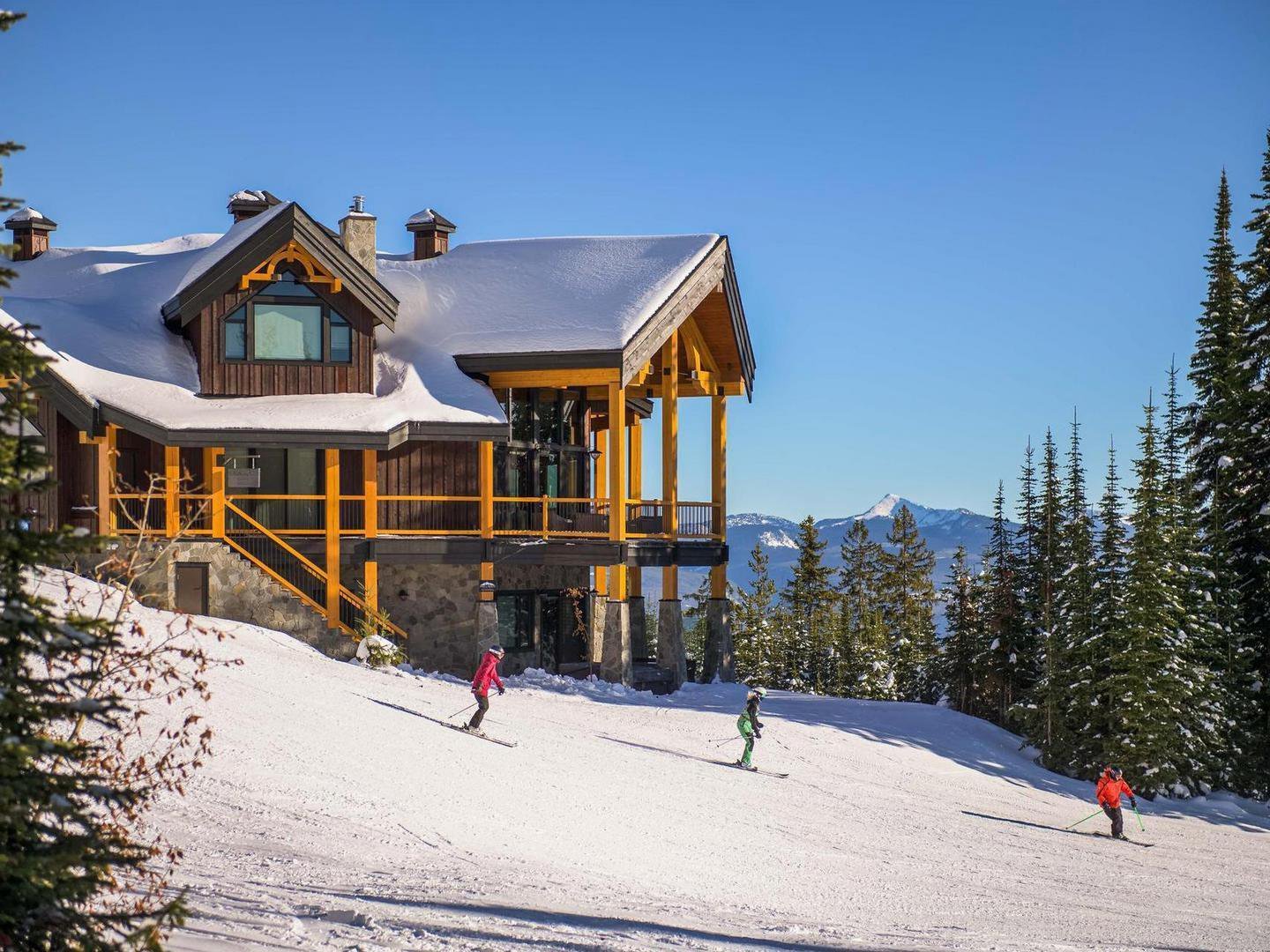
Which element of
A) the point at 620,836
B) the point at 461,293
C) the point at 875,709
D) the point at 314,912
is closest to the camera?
the point at 314,912

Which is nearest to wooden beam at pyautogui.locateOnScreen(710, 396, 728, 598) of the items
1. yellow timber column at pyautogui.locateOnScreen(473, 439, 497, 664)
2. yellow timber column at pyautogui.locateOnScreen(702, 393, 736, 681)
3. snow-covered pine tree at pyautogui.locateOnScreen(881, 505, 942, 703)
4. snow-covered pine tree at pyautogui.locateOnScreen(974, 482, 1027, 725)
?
yellow timber column at pyautogui.locateOnScreen(702, 393, 736, 681)

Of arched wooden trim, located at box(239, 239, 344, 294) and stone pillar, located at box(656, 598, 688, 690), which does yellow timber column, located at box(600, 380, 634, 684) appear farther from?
arched wooden trim, located at box(239, 239, 344, 294)

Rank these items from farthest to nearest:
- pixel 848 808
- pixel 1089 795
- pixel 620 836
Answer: pixel 1089 795 < pixel 848 808 < pixel 620 836

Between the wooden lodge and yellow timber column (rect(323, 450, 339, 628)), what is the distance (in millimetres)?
51

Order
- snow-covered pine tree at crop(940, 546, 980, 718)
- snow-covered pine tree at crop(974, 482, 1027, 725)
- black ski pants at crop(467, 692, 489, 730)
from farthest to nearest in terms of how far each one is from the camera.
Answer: snow-covered pine tree at crop(940, 546, 980, 718)
snow-covered pine tree at crop(974, 482, 1027, 725)
black ski pants at crop(467, 692, 489, 730)

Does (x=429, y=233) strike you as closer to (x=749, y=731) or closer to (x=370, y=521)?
(x=370, y=521)

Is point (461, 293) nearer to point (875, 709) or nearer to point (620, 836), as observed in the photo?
point (875, 709)

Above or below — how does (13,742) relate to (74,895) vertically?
above

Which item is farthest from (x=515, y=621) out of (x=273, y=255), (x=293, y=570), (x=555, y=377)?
(x=273, y=255)

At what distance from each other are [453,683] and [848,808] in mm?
9634

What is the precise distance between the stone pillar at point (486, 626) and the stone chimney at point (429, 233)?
11.6 m

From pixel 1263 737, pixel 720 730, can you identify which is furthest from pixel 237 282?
pixel 1263 737

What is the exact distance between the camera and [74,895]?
768cm

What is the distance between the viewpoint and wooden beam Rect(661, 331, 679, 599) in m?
32.6
